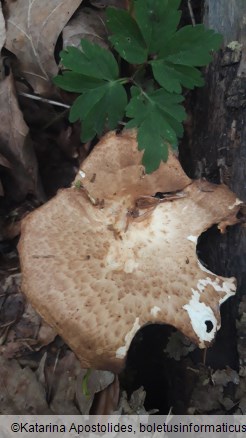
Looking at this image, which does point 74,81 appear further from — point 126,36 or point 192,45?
point 192,45

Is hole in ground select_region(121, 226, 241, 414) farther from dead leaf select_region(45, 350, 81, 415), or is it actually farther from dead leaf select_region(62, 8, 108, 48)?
dead leaf select_region(62, 8, 108, 48)

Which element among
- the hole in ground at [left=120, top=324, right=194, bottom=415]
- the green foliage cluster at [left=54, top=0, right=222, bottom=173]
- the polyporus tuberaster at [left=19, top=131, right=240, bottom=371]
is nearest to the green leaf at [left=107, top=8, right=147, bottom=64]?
the green foliage cluster at [left=54, top=0, right=222, bottom=173]

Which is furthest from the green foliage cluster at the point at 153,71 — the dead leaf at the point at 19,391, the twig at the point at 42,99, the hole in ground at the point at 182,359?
the dead leaf at the point at 19,391

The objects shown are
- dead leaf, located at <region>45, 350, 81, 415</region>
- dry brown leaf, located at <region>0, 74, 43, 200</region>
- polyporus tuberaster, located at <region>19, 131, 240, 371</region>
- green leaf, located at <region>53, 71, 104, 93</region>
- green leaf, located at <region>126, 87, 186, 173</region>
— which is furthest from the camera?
dry brown leaf, located at <region>0, 74, 43, 200</region>

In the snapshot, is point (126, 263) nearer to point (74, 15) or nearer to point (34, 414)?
point (34, 414)

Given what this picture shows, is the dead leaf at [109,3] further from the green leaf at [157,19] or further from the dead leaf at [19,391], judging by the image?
the dead leaf at [19,391]

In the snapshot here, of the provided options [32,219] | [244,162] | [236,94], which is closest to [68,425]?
[32,219]

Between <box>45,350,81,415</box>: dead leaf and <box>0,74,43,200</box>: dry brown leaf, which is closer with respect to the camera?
<box>45,350,81,415</box>: dead leaf
